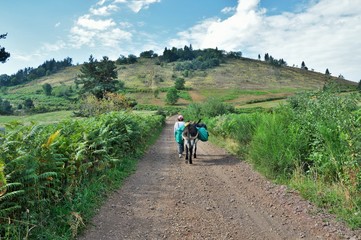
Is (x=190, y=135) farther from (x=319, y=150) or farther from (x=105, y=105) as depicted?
(x=105, y=105)

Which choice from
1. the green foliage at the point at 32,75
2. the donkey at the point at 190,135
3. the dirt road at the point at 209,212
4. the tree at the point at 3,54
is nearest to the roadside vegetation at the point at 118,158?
the dirt road at the point at 209,212

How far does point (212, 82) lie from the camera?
375 feet

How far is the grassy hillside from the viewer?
302ft

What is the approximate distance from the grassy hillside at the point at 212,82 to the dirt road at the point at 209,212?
70188 millimetres

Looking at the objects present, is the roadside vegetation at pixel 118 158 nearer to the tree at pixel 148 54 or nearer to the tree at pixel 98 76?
the tree at pixel 98 76

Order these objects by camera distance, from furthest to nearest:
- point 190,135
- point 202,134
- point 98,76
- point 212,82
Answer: point 212,82
point 98,76
point 202,134
point 190,135

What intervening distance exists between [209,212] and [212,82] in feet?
359

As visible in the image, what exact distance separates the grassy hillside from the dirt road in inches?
2763

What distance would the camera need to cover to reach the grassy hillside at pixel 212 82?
9219 centimetres

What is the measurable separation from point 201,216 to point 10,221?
3564 mm

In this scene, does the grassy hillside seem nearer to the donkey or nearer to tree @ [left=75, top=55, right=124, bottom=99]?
tree @ [left=75, top=55, right=124, bottom=99]

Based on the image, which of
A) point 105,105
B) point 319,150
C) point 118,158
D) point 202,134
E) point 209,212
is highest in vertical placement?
point 105,105

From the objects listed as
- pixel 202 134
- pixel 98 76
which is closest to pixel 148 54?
pixel 98 76

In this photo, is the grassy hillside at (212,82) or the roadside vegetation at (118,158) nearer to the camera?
the roadside vegetation at (118,158)
